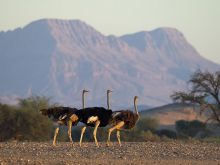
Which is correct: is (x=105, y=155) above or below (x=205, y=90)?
below

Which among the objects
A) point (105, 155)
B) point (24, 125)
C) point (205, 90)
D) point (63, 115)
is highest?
point (205, 90)

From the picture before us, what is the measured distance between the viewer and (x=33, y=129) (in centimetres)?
4275

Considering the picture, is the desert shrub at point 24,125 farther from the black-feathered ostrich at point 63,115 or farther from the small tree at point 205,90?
the black-feathered ostrich at point 63,115

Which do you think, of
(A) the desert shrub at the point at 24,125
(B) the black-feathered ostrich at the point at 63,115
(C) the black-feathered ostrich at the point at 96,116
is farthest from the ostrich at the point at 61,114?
(A) the desert shrub at the point at 24,125

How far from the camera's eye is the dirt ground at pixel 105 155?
2016cm

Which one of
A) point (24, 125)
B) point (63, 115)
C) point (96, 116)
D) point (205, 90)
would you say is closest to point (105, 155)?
point (96, 116)

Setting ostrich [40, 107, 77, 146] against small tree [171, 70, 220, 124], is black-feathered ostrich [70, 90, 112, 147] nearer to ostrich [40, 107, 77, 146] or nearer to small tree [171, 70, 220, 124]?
ostrich [40, 107, 77, 146]

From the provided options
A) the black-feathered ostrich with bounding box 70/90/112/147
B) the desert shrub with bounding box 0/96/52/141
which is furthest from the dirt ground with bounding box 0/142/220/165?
the desert shrub with bounding box 0/96/52/141

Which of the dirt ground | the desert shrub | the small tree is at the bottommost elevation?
the dirt ground

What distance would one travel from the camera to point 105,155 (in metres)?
22.2

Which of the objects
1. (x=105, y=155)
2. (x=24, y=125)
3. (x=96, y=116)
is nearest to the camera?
(x=105, y=155)

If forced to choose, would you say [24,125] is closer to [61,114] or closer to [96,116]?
[61,114]

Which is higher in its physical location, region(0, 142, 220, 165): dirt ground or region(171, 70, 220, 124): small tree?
region(171, 70, 220, 124): small tree

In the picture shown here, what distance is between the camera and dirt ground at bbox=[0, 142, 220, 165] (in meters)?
20.2
